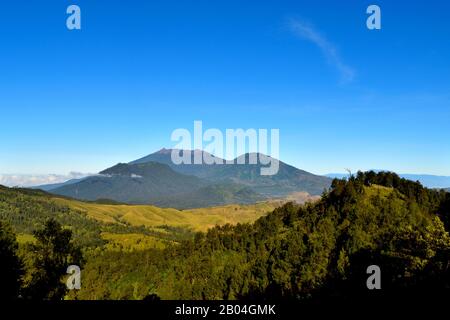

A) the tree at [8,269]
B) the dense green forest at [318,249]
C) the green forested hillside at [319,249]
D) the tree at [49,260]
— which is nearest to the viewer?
the tree at [8,269]

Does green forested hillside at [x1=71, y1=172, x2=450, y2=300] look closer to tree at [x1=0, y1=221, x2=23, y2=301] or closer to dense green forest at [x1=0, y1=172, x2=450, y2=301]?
dense green forest at [x1=0, y1=172, x2=450, y2=301]

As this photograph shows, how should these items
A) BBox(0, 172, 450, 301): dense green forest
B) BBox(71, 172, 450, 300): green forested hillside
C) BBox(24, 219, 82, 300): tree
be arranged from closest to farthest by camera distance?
1. BBox(24, 219, 82, 300): tree
2. BBox(0, 172, 450, 301): dense green forest
3. BBox(71, 172, 450, 300): green forested hillside

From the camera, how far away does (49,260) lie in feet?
244

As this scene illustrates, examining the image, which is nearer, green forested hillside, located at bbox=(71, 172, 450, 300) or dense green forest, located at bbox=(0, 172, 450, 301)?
dense green forest, located at bbox=(0, 172, 450, 301)

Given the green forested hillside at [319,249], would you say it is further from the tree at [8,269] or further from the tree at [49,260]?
the tree at [8,269]

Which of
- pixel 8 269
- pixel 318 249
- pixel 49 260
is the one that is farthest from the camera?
pixel 318 249

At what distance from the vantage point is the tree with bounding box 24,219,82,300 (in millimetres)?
72900

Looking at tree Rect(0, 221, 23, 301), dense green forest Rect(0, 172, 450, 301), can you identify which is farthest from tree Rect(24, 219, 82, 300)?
tree Rect(0, 221, 23, 301)

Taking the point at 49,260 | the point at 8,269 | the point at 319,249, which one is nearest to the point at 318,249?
the point at 319,249

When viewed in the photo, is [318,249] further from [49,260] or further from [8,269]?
[8,269]

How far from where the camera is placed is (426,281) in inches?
1877

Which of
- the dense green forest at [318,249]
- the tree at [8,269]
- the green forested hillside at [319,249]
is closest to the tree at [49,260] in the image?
the dense green forest at [318,249]

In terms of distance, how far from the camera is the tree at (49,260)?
239ft
